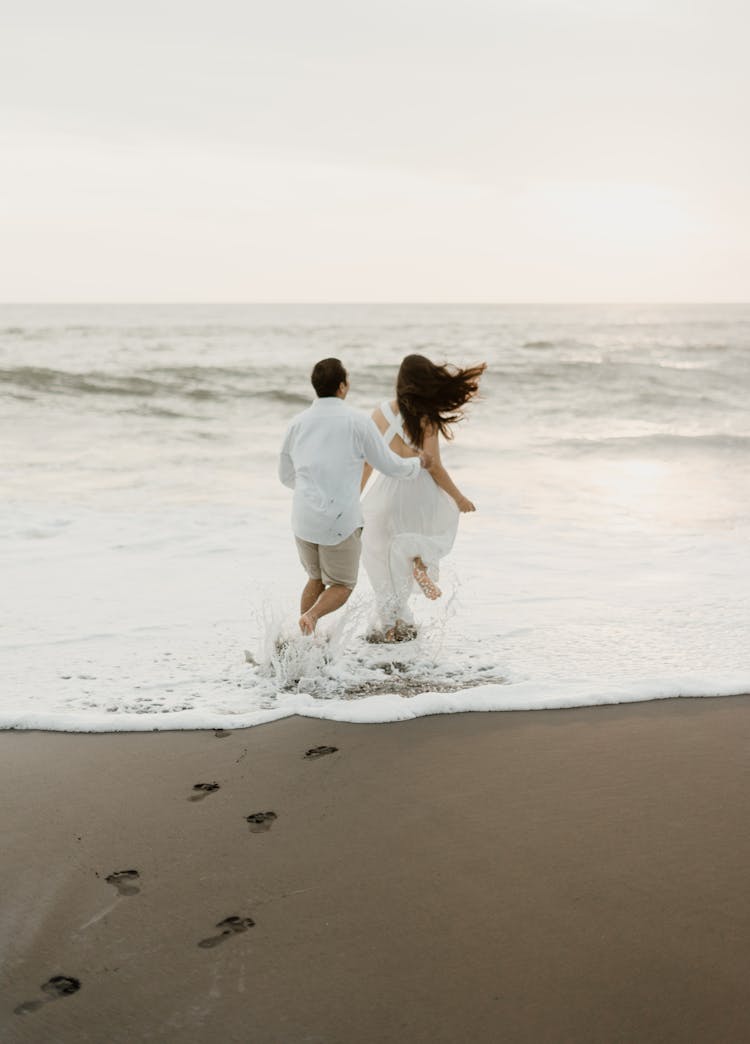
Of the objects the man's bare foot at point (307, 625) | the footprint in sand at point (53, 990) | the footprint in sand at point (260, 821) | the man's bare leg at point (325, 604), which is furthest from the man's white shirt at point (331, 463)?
the footprint in sand at point (53, 990)

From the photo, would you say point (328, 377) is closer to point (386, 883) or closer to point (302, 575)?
point (302, 575)

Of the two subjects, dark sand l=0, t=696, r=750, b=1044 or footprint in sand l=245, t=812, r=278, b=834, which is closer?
dark sand l=0, t=696, r=750, b=1044

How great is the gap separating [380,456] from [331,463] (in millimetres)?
242

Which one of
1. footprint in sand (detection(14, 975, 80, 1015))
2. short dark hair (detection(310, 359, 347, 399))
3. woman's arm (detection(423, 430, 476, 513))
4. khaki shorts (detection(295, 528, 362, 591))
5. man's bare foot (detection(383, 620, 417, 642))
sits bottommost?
footprint in sand (detection(14, 975, 80, 1015))

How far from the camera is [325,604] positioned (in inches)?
192

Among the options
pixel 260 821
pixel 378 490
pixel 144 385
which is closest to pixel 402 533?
pixel 378 490

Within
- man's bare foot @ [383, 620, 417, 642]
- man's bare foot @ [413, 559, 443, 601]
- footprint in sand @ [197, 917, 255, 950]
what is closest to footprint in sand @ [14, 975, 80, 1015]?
footprint in sand @ [197, 917, 255, 950]

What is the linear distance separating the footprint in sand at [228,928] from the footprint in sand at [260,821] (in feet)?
1.60

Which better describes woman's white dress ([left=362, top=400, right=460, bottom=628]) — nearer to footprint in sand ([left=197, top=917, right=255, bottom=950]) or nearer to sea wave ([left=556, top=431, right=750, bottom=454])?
footprint in sand ([left=197, top=917, right=255, bottom=950])

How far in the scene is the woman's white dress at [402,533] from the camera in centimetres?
535

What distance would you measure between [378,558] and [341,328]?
139 feet

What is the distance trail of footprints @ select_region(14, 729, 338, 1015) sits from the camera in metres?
2.38

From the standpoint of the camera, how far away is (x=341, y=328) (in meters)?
46.8

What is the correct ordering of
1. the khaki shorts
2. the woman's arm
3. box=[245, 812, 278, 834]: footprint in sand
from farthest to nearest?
1. the woman's arm
2. the khaki shorts
3. box=[245, 812, 278, 834]: footprint in sand
